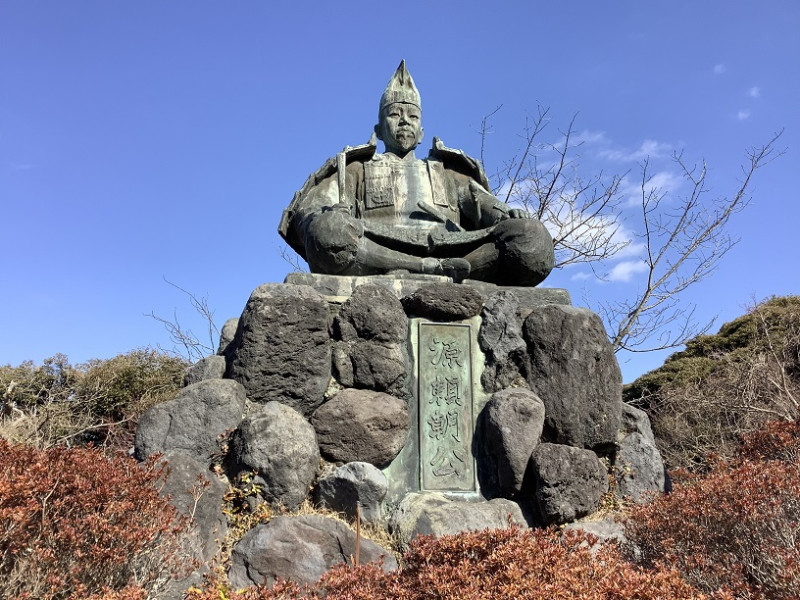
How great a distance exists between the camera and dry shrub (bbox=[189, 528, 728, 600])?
2156mm

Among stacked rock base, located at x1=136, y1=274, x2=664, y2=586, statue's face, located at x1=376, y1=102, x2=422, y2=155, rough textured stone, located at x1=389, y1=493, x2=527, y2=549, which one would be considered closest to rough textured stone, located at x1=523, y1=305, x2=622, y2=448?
stacked rock base, located at x1=136, y1=274, x2=664, y2=586

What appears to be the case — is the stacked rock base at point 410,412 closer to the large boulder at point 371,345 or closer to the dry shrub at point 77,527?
the large boulder at point 371,345

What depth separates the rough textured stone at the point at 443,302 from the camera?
179 inches

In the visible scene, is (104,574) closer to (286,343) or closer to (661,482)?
(286,343)

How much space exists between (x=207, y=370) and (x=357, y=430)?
1095 millimetres

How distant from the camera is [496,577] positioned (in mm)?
2273

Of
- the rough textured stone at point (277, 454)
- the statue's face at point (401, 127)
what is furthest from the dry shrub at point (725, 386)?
the rough textured stone at point (277, 454)

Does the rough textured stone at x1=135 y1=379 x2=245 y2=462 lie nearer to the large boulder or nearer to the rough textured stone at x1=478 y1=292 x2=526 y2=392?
the large boulder

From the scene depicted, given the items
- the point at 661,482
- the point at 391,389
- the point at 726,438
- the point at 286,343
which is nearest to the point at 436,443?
the point at 391,389

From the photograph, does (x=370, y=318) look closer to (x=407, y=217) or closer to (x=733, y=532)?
(x=407, y=217)

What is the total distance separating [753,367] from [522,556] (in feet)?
26.4

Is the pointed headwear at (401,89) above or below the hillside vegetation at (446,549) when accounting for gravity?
above

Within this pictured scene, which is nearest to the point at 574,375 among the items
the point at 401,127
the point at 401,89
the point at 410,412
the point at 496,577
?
the point at 410,412

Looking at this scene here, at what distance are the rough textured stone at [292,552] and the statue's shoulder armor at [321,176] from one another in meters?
2.24
